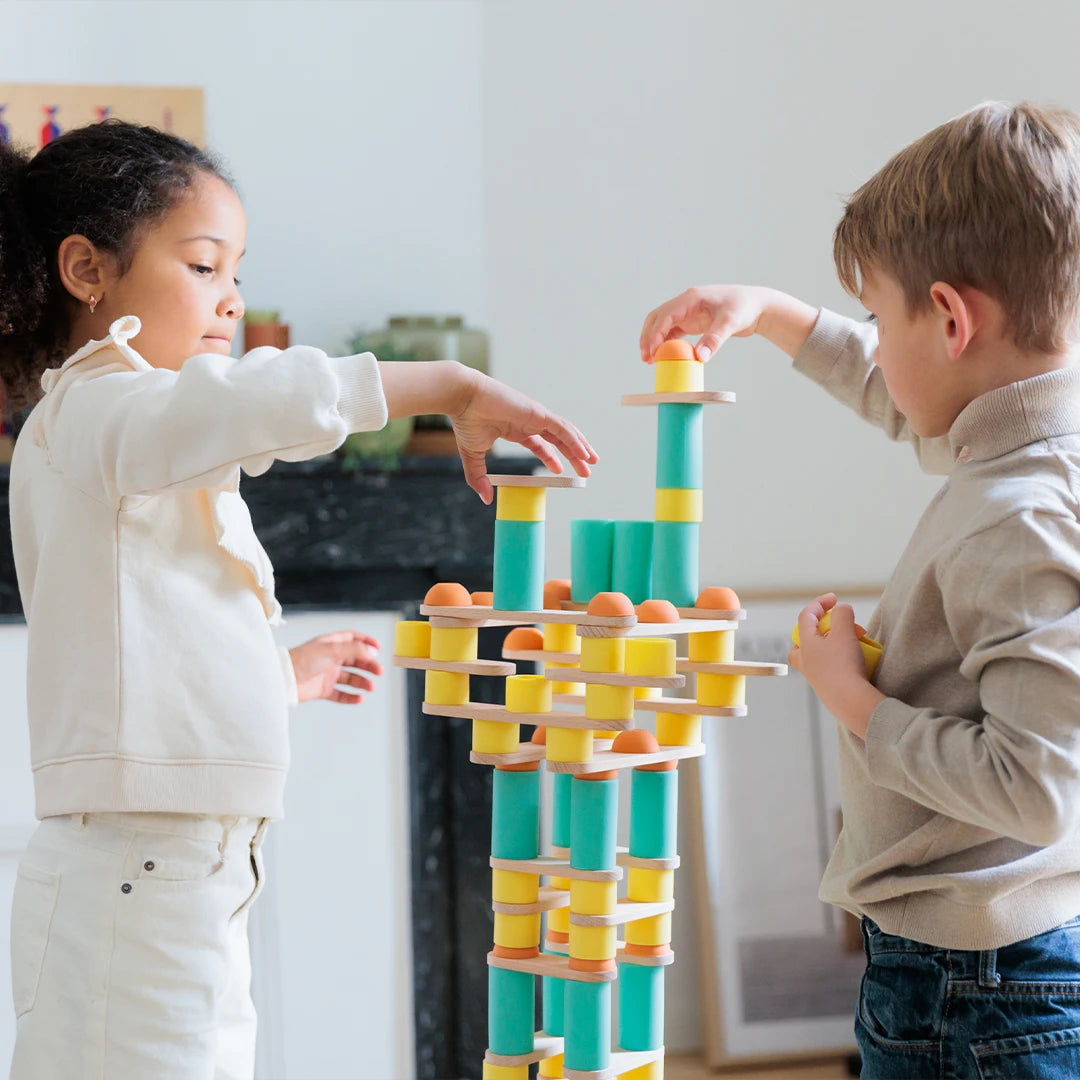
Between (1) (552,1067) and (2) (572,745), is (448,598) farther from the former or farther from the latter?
(1) (552,1067)

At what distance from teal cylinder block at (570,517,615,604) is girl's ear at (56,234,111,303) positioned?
18.4 inches

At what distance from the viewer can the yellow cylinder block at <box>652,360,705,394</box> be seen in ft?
3.82

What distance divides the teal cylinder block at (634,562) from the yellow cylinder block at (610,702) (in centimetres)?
12

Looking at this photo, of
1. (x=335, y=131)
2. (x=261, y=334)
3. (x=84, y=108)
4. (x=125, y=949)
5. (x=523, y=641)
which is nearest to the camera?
(x=125, y=949)

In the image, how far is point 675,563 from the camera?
1157 mm

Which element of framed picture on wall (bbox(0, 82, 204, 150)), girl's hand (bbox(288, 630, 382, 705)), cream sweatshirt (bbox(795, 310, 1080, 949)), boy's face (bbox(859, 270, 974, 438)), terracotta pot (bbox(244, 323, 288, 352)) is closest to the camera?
cream sweatshirt (bbox(795, 310, 1080, 949))

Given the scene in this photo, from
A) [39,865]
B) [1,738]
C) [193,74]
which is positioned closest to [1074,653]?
[39,865]

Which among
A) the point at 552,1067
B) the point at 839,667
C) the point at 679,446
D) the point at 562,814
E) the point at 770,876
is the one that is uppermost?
the point at 679,446

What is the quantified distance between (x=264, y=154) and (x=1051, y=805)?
173 centimetres

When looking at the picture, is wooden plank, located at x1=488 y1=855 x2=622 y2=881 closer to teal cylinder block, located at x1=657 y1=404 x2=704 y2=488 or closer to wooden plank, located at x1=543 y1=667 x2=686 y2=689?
wooden plank, located at x1=543 y1=667 x2=686 y2=689

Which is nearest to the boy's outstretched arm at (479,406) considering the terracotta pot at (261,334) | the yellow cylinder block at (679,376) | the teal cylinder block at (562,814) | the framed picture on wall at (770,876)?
the yellow cylinder block at (679,376)

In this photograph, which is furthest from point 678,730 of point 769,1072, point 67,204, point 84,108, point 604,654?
point 84,108

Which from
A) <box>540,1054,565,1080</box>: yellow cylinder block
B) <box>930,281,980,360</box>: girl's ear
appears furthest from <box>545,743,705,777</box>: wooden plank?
<box>930,281,980,360</box>: girl's ear

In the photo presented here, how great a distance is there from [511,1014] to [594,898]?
0.46 feet
